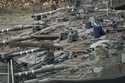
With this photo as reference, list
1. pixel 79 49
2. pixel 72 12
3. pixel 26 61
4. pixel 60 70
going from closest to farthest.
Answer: pixel 60 70, pixel 26 61, pixel 79 49, pixel 72 12

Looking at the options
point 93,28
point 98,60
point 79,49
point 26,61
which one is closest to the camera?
point 98,60

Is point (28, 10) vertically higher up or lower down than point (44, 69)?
lower down

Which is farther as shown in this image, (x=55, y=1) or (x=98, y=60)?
(x=55, y=1)

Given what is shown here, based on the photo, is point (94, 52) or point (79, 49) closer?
point (94, 52)

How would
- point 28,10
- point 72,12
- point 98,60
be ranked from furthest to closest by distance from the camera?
point 28,10, point 72,12, point 98,60

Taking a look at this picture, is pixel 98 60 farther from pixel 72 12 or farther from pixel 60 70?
pixel 72 12

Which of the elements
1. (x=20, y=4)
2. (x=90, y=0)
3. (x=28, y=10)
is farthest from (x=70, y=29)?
(x=20, y=4)

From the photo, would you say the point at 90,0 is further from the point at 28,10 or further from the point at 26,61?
the point at 26,61

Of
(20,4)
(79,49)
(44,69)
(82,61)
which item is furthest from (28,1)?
(44,69)

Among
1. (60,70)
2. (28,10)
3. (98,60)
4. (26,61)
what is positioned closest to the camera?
(60,70)
